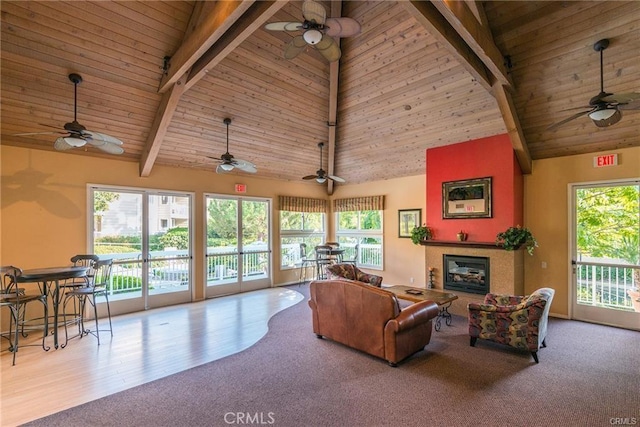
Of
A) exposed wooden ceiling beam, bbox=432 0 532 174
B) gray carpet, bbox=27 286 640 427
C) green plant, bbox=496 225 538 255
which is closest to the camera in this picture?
gray carpet, bbox=27 286 640 427

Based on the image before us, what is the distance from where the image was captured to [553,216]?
17.4ft

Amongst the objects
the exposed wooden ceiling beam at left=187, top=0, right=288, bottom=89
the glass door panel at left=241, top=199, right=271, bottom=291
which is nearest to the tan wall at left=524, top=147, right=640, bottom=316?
the exposed wooden ceiling beam at left=187, top=0, right=288, bottom=89

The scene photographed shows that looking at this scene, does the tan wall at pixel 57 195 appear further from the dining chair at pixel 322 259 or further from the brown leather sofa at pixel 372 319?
the brown leather sofa at pixel 372 319

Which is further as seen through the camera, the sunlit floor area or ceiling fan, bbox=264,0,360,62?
the sunlit floor area

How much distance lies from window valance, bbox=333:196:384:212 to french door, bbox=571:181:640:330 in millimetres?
3857

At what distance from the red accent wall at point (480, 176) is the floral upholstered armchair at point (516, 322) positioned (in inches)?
72.0

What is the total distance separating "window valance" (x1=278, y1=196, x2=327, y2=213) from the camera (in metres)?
7.85

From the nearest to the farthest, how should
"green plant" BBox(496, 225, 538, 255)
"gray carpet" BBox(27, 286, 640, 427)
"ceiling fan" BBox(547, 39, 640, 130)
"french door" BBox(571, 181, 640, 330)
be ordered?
"gray carpet" BBox(27, 286, 640, 427), "ceiling fan" BBox(547, 39, 640, 130), "french door" BBox(571, 181, 640, 330), "green plant" BBox(496, 225, 538, 255)

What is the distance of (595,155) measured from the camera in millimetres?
4965

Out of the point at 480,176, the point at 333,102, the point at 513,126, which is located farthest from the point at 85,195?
the point at 513,126

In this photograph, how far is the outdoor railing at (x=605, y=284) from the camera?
15.7 ft

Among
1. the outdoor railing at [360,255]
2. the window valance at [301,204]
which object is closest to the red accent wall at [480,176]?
the outdoor railing at [360,255]

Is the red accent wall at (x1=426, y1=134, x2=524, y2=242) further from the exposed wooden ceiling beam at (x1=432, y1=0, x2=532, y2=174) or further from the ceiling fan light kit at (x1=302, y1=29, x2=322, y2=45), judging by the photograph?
the ceiling fan light kit at (x1=302, y1=29, x2=322, y2=45)

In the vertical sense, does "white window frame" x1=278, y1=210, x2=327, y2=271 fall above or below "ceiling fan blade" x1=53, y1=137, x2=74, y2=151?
below
